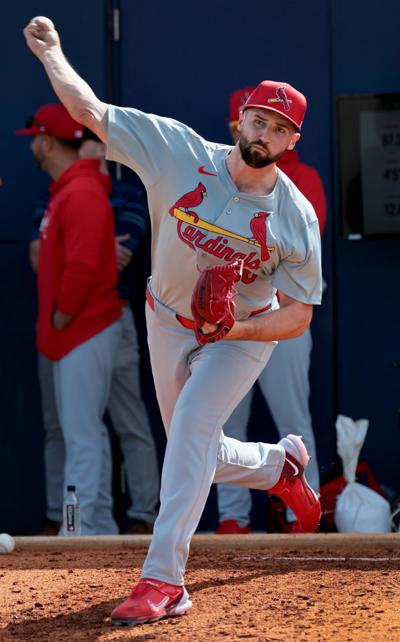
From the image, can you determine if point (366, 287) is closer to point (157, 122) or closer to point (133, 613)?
point (157, 122)

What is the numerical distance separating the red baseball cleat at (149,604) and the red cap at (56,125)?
138 inches

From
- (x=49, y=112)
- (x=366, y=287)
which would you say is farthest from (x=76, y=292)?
(x=366, y=287)

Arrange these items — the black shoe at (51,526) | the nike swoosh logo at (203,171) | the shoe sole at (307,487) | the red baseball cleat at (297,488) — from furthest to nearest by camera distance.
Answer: the black shoe at (51,526) → the shoe sole at (307,487) → the red baseball cleat at (297,488) → the nike swoosh logo at (203,171)

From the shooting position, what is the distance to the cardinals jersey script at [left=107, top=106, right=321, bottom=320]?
16.4ft

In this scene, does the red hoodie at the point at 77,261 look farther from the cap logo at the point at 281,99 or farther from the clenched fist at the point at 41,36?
the cap logo at the point at 281,99

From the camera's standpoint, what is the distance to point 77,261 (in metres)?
7.24

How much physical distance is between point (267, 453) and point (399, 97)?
305cm

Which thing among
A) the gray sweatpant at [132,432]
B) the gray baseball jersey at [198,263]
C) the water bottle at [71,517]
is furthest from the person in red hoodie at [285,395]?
the gray baseball jersey at [198,263]

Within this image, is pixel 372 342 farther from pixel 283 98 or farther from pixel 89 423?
pixel 283 98

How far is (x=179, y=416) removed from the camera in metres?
4.89

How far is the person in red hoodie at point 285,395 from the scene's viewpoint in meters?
7.34

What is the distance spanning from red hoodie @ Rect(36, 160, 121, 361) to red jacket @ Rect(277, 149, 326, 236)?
3.25 ft

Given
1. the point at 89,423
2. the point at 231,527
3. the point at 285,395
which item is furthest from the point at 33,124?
the point at 231,527

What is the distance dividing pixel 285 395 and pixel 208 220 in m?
2.52
